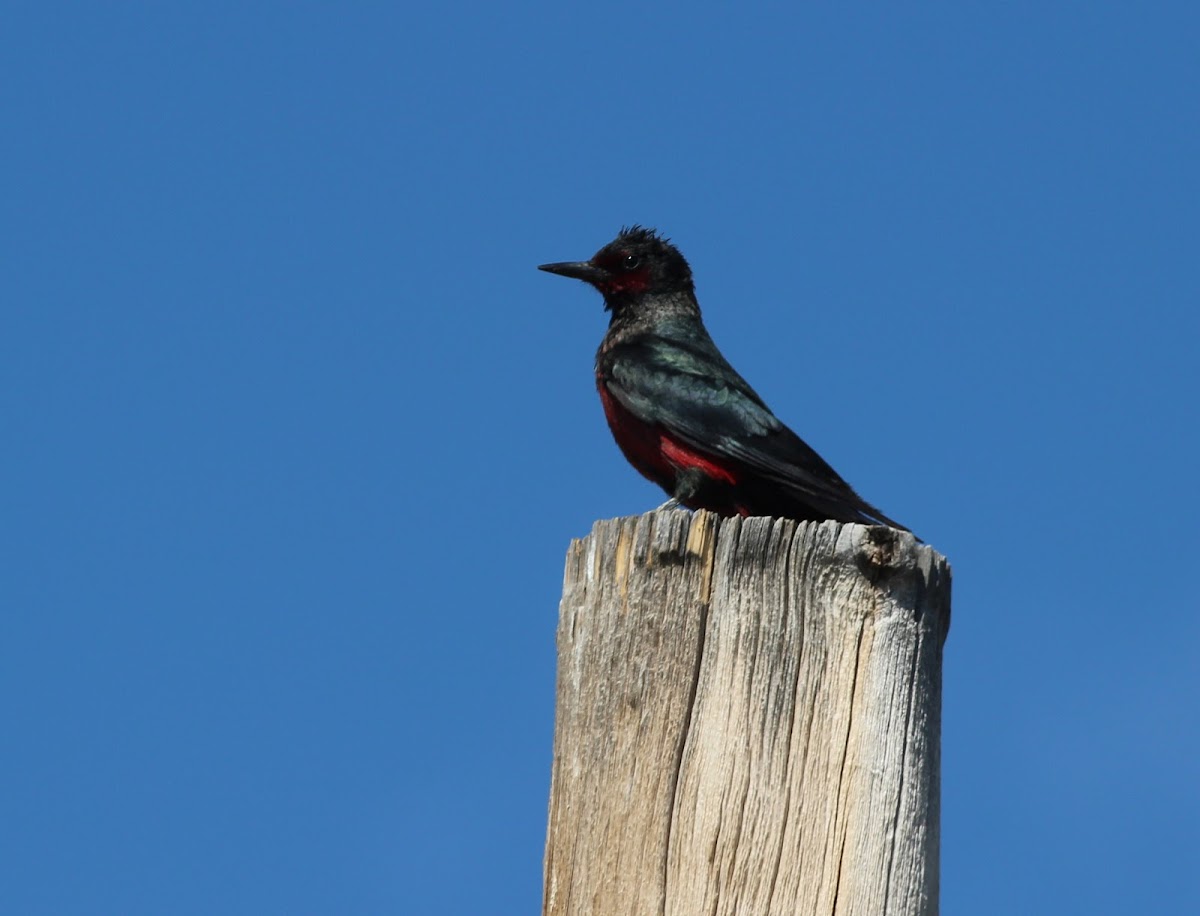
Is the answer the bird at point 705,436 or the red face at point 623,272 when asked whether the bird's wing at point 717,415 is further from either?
the red face at point 623,272

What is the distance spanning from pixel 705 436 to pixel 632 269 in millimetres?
2039

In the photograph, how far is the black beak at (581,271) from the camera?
25.6ft

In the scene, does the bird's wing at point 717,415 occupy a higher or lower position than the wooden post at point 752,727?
higher

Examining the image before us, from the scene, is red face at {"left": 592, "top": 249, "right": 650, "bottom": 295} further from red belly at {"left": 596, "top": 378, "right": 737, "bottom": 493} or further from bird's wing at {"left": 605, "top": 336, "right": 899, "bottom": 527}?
red belly at {"left": 596, "top": 378, "right": 737, "bottom": 493}

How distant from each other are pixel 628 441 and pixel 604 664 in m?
3.23

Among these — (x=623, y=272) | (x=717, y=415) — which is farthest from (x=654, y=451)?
(x=623, y=272)

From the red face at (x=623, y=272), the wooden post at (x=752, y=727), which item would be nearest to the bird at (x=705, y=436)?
the red face at (x=623, y=272)

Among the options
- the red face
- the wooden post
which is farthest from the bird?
the wooden post

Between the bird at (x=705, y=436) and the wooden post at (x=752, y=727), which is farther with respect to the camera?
the bird at (x=705, y=436)

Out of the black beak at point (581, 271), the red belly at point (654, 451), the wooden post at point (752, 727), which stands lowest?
the wooden post at point (752, 727)

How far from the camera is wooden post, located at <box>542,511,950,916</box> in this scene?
112 inches

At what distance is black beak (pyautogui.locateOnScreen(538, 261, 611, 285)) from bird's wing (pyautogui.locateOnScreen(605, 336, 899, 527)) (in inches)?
38.0

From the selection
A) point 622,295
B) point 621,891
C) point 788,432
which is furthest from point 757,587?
point 622,295

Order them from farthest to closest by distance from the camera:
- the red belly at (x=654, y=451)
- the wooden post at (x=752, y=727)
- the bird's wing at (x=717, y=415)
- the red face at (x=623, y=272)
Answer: the red face at (x=623, y=272)
the red belly at (x=654, y=451)
the bird's wing at (x=717, y=415)
the wooden post at (x=752, y=727)
